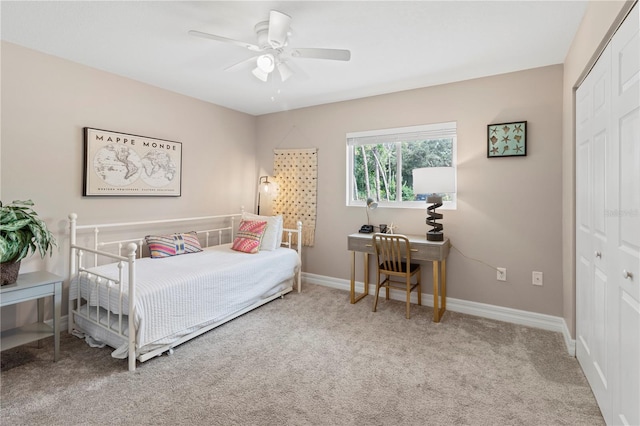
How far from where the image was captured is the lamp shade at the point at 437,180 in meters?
2.95

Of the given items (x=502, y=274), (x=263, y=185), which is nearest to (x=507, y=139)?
(x=502, y=274)

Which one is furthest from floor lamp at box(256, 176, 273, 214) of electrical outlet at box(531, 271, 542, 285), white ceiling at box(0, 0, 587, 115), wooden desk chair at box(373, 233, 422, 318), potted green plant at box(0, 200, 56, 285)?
electrical outlet at box(531, 271, 542, 285)

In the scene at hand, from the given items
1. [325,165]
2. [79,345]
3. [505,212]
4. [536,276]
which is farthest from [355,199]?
[79,345]

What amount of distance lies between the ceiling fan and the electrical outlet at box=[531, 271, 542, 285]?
8.29ft

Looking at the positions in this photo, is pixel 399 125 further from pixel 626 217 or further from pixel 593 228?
pixel 626 217

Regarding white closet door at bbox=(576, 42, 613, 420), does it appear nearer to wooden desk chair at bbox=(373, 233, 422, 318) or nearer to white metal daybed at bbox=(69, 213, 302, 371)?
wooden desk chair at bbox=(373, 233, 422, 318)

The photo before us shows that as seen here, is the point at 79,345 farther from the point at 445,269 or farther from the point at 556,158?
the point at 556,158

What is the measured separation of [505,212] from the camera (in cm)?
300

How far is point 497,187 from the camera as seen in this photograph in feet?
9.95

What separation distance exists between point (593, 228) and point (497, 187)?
1.20 m

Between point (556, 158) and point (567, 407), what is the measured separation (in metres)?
2.00

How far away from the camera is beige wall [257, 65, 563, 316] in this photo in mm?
2807

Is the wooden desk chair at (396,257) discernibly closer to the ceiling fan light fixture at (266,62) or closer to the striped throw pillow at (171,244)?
the ceiling fan light fixture at (266,62)

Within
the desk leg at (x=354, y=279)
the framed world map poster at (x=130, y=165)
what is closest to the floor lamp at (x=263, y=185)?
the framed world map poster at (x=130, y=165)
